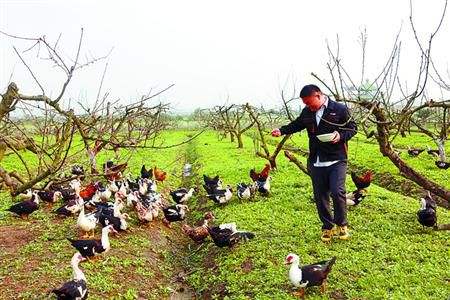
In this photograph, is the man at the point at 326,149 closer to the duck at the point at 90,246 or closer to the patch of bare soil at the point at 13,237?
the duck at the point at 90,246

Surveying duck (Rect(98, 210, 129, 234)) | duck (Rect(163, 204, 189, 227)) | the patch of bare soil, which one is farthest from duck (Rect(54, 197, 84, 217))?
duck (Rect(163, 204, 189, 227))

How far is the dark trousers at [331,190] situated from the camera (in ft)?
29.7

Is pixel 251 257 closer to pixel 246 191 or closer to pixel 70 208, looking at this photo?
pixel 246 191

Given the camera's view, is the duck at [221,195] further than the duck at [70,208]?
Yes

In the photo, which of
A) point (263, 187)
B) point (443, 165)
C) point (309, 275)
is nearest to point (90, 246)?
point (309, 275)

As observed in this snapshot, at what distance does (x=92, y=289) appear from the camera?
7949 millimetres

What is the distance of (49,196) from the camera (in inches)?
557

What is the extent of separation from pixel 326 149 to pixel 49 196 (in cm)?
894

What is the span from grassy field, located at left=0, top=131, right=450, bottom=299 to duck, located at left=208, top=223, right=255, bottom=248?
0.18 meters

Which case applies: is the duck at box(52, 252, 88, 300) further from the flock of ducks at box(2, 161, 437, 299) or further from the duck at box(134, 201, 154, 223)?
the duck at box(134, 201, 154, 223)

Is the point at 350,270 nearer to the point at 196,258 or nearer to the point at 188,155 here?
the point at 196,258

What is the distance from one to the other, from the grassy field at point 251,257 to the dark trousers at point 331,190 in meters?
0.53

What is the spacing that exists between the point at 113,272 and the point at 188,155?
23.7m

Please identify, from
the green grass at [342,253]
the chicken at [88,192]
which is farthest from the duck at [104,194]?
the green grass at [342,253]
